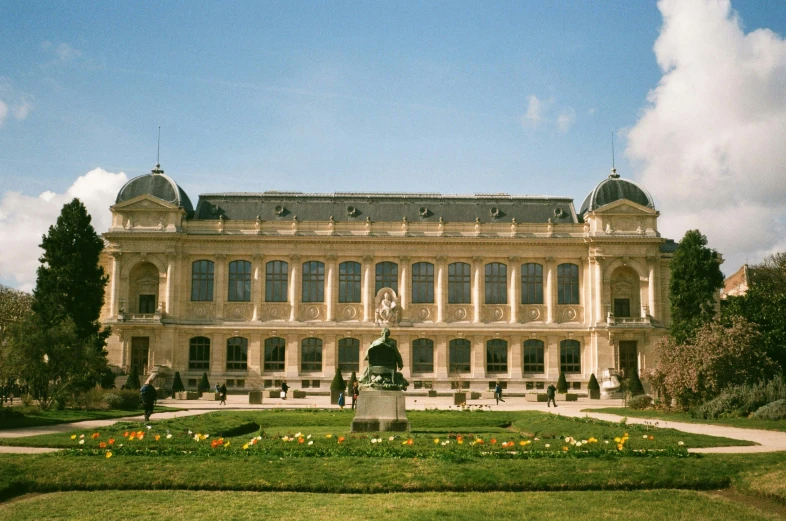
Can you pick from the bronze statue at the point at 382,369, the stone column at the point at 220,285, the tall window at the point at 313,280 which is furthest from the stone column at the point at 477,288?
the bronze statue at the point at 382,369

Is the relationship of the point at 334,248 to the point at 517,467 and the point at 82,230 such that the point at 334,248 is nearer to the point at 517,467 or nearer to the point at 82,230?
the point at 82,230

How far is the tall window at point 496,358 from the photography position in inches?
2638

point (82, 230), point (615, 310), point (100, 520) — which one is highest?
point (82, 230)

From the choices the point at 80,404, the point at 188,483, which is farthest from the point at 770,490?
the point at 80,404

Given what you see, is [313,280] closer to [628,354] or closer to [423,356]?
[423,356]

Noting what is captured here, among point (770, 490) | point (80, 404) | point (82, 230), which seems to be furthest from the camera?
point (82, 230)

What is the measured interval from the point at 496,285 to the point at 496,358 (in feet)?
20.9

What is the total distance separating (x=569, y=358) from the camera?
220 ft

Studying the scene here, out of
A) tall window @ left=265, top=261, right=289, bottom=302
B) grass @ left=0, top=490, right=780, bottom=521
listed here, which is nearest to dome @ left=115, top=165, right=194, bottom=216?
tall window @ left=265, top=261, right=289, bottom=302

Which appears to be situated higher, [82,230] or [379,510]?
[82,230]

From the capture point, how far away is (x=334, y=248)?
67.6m

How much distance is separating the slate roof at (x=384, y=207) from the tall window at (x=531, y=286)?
4.87m

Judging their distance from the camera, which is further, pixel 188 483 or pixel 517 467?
pixel 517 467

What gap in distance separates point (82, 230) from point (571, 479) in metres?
43.5
